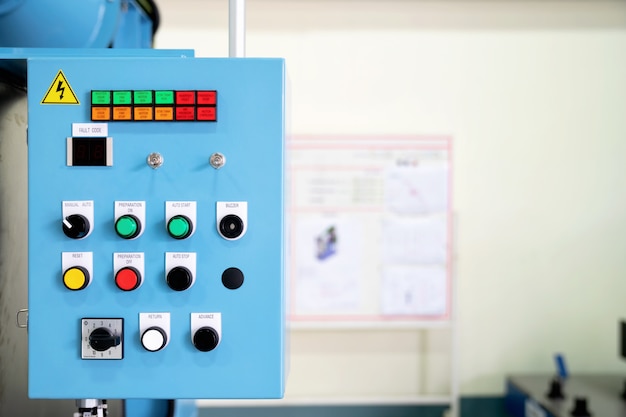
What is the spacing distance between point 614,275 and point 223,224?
7.81ft

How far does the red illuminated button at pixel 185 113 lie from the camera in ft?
2.63

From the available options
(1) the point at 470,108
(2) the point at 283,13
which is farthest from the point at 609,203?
(2) the point at 283,13

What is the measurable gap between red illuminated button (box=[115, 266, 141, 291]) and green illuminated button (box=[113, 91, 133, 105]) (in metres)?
0.27

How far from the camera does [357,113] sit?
241 cm

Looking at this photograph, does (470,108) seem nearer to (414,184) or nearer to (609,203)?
(414,184)

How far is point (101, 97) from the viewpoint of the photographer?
806mm

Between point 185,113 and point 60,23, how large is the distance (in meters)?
0.39

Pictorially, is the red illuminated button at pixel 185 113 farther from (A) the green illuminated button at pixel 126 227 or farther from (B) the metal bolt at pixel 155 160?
(A) the green illuminated button at pixel 126 227

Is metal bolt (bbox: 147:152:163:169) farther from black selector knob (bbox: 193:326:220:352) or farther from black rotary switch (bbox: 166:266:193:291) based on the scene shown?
black selector knob (bbox: 193:326:220:352)

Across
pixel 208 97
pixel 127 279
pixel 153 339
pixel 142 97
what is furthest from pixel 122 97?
pixel 153 339

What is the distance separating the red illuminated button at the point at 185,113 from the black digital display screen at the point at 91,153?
129 mm

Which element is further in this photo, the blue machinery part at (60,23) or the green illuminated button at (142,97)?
the blue machinery part at (60,23)

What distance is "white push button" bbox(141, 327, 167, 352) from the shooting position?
79cm

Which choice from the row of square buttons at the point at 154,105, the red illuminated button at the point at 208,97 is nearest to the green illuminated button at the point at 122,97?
the row of square buttons at the point at 154,105
